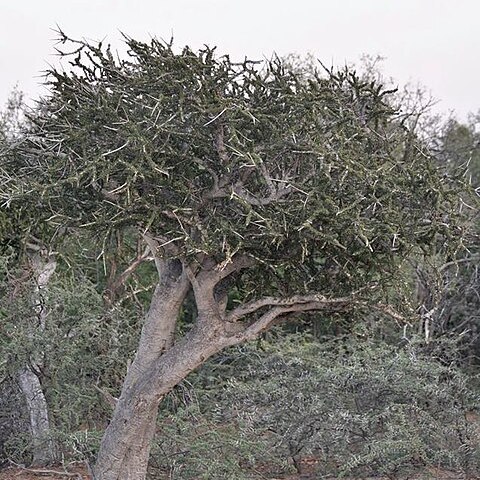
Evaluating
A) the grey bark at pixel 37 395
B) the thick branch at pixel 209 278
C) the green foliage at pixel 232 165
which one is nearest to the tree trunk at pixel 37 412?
the grey bark at pixel 37 395

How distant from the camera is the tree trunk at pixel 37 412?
25.3ft

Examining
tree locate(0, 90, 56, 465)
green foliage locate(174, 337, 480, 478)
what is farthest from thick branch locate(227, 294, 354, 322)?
tree locate(0, 90, 56, 465)

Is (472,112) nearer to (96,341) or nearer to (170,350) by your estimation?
(96,341)

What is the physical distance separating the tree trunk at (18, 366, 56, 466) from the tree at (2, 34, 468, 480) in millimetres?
2399

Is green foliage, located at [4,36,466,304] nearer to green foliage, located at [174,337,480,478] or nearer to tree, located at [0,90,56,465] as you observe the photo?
green foliage, located at [174,337,480,478]

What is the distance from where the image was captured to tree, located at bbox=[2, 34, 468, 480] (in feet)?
15.4

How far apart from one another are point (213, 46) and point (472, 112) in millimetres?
18015

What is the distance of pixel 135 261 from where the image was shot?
964 cm

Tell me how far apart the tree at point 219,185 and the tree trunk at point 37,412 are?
2399 mm

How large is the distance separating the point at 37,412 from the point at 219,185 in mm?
4073

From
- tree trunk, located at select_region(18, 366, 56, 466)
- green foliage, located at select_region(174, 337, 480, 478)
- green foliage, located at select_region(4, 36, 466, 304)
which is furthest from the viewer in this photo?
tree trunk, located at select_region(18, 366, 56, 466)

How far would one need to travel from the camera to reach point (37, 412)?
7.91 meters

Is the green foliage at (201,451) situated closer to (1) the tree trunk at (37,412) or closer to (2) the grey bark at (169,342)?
(2) the grey bark at (169,342)

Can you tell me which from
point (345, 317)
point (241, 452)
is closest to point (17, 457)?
point (241, 452)
